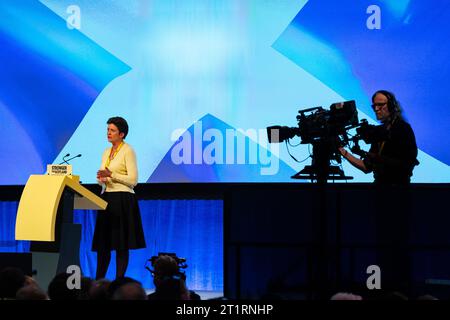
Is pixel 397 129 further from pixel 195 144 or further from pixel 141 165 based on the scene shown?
pixel 141 165

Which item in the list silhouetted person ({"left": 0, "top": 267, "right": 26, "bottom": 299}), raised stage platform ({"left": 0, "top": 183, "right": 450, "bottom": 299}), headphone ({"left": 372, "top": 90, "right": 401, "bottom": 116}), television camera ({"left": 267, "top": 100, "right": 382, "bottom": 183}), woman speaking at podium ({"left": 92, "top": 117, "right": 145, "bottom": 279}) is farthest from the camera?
woman speaking at podium ({"left": 92, "top": 117, "right": 145, "bottom": 279})

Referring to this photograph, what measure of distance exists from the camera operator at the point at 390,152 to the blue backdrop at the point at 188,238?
243 centimetres

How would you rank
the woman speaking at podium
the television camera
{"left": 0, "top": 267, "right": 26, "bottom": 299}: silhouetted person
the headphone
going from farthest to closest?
the woman speaking at podium < the headphone < the television camera < {"left": 0, "top": 267, "right": 26, "bottom": 299}: silhouetted person

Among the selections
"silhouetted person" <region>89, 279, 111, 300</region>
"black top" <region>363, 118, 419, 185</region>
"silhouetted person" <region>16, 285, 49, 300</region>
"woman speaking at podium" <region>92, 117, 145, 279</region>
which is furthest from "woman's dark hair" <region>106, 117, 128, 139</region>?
"silhouetted person" <region>16, 285, 49, 300</region>

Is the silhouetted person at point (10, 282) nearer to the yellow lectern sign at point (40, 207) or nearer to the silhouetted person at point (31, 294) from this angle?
the silhouetted person at point (31, 294)

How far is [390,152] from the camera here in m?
4.20

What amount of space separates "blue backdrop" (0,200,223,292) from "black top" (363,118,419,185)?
2.46 metres

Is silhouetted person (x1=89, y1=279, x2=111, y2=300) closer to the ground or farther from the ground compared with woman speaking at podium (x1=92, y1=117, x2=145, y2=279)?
closer to the ground

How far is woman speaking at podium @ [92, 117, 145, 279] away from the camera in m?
4.98

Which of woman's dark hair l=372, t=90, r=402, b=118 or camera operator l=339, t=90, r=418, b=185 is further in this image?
woman's dark hair l=372, t=90, r=402, b=118

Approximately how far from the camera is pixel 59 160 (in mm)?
6258
